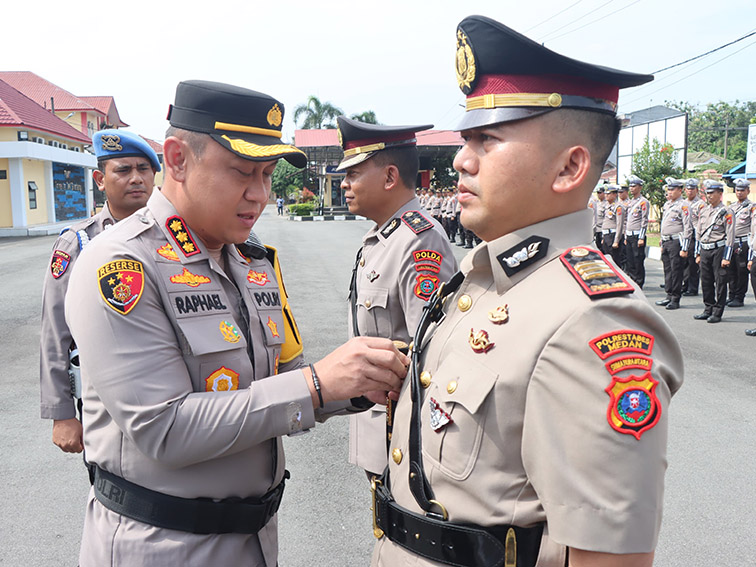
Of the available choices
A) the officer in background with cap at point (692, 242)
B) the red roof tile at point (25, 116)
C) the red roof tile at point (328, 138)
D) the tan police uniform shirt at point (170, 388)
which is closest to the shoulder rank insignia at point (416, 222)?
the tan police uniform shirt at point (170, 388)

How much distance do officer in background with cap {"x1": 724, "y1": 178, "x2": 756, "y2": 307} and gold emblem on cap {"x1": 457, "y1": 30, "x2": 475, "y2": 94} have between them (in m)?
9.21

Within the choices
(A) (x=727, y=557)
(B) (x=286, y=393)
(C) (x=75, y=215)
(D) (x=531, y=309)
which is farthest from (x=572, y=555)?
(C) (x=75, y=215)

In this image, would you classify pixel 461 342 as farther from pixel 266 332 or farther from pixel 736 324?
pixel 736 324

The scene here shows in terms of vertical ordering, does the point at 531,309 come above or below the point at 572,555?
above

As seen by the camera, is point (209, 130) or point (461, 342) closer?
point (461, 342)

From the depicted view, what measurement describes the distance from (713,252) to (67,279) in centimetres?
967

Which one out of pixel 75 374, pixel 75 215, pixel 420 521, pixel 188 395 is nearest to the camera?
pixel 420 521

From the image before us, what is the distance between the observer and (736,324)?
8516mm

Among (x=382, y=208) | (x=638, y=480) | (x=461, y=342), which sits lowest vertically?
(x=638, y=480)

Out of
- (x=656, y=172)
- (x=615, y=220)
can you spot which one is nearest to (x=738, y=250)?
(x=615, y=220)

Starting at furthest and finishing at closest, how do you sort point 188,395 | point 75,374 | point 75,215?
point 75,215 < point 75,374 < point 188,395

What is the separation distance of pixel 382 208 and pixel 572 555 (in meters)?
2.50

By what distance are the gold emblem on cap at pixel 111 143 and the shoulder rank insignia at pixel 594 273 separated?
321cm

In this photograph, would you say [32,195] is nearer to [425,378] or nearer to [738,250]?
[738,250]
